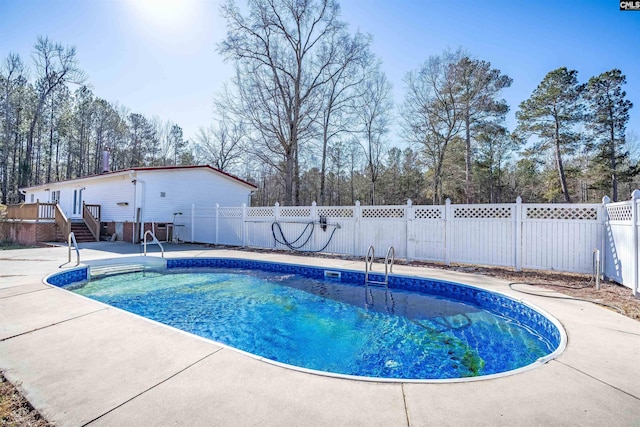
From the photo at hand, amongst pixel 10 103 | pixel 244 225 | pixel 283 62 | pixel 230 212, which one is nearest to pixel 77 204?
pixel 230 212

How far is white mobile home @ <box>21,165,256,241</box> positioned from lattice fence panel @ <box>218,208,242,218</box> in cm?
229

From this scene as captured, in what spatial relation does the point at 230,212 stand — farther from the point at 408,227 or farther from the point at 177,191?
the point at 408,227

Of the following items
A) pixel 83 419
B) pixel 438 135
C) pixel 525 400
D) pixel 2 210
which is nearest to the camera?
pixel 83 419

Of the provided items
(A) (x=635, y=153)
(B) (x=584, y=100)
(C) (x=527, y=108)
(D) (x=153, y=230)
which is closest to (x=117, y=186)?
(D) (x=153, y=230)

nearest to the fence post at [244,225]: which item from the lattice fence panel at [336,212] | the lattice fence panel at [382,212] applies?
the lattice fence panel at [336,212]

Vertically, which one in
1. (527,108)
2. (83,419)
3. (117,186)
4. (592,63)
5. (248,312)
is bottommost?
(248,312)

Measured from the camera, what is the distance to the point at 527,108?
19172 millimetres

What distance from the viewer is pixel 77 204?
16062mm

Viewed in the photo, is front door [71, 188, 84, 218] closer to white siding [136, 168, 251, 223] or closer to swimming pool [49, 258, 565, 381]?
white siding [136, 168, 251, 223]

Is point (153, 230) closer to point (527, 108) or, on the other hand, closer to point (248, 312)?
point (248, 312)

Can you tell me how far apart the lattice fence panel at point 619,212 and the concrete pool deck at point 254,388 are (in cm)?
Result: 275

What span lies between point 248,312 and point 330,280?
2.55m

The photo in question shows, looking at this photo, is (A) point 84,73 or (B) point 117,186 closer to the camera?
(B) point 117,186

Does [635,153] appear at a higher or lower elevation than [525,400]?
higher
